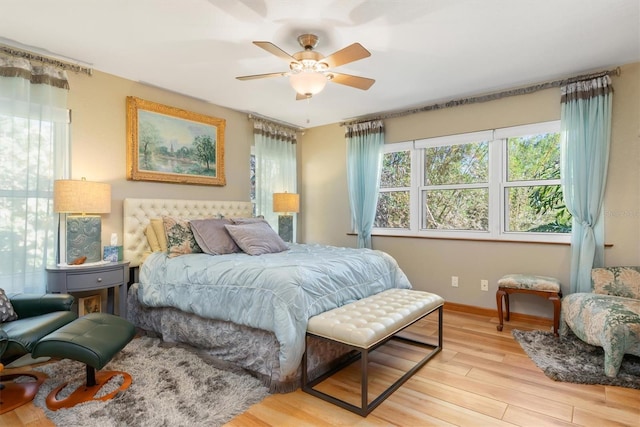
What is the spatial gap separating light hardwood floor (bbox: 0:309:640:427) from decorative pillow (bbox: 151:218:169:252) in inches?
64.1

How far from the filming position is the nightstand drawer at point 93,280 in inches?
108

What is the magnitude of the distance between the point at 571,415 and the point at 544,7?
2.55m

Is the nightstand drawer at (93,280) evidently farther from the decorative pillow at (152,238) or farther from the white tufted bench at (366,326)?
the white tufted bench at (366,326)

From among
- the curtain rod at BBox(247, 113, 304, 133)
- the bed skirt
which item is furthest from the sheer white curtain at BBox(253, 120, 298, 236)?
the bed skirt

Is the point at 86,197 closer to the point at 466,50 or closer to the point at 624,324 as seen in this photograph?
the point at 466,50

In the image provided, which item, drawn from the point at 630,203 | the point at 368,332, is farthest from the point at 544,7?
the point at 368,332

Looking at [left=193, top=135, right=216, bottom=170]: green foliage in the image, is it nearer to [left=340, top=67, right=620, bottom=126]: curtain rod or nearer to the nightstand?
the nightstand

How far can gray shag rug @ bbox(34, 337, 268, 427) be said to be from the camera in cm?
188

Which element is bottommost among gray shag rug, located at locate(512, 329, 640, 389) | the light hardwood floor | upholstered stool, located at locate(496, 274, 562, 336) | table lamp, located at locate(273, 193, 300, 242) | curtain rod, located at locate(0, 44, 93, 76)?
the light hardwood floor

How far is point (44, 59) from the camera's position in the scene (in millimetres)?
2920

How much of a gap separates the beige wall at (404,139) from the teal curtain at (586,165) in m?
0.11

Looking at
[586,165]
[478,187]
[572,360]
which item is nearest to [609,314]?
[572,360]

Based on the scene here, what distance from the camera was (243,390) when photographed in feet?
7.15

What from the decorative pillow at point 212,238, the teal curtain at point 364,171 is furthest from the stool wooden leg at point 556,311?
the decorative pillow at point 212,238
